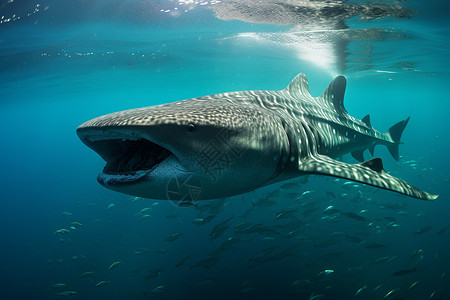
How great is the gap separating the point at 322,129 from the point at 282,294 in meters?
6.23

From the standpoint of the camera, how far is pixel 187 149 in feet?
6.04

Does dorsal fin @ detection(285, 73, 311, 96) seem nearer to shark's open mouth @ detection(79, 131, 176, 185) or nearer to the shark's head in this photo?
the shark's head

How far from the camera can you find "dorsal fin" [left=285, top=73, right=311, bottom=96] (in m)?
4.39

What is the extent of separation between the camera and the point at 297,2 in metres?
7.89

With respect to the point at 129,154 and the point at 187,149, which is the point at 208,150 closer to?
the point at 187,149

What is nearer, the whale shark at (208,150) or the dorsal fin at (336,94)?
the whale shark at (208,150)

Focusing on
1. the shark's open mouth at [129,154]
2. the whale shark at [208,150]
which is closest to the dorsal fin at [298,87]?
the whale shark at [208,150]

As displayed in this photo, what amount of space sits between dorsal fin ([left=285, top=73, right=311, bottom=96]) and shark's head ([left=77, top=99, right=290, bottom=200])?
199 centimetres

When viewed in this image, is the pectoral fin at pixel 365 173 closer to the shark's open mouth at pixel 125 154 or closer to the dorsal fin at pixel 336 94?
the shark's open mouth at pixel 125 154

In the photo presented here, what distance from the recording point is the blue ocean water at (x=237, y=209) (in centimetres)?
800

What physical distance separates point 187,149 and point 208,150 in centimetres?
18

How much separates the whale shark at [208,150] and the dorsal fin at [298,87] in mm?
808

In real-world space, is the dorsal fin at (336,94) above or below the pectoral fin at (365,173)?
above

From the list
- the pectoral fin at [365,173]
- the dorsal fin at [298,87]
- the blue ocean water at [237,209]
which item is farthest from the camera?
the blue ocean water at [237,209]
